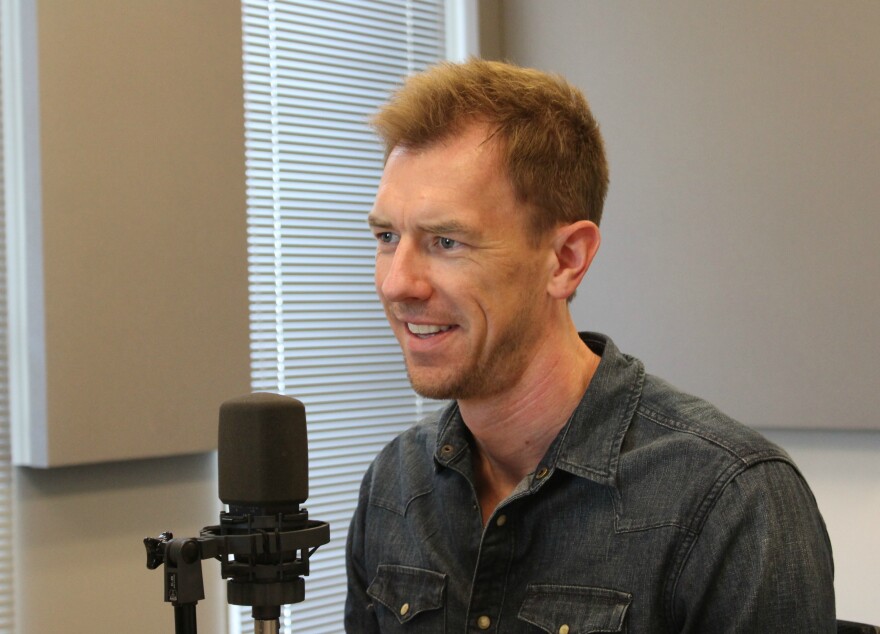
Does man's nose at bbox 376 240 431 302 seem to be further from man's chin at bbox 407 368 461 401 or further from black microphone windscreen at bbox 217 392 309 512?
black microphone windscreen at bbox 217 392 309 512

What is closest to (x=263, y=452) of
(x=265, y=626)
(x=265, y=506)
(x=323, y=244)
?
(x=265, y=506)

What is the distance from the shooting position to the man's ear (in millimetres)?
1611

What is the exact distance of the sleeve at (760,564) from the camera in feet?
4.35

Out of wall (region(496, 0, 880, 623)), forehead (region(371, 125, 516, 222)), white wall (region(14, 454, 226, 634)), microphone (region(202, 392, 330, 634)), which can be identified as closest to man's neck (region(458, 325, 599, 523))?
forehead (region(371, 125, 516, 222))

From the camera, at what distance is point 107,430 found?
2580mm

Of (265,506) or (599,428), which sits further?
(599,428)

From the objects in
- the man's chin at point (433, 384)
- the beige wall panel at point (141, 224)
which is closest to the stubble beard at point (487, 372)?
the man's chin at point (433, 384)

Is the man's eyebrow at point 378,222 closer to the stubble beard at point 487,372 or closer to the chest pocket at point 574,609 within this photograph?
the stubble beard at point 487,372

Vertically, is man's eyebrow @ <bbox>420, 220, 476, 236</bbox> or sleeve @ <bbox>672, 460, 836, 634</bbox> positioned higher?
man's eyebrow @ <bbox>420, 220, 476, 236</bbox>

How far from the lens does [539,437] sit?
63.4 inches

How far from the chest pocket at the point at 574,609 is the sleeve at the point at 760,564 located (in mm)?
79

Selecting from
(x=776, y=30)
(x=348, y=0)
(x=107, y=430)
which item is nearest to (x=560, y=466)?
(x=107, y=430)

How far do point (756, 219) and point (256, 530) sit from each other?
7.49ft

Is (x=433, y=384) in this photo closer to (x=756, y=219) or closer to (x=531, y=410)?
(x=531, y=410)
